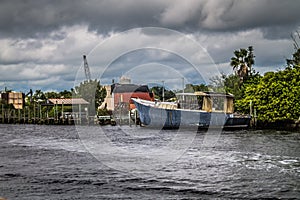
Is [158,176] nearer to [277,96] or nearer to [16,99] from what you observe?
[277,96]

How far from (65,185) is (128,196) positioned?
3.51m

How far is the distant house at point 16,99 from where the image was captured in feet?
359

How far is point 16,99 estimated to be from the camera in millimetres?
111875

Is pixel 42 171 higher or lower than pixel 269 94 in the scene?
lower

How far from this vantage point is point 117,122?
78938mm

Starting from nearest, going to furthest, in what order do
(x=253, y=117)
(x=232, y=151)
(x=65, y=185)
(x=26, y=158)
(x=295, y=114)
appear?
1. (x=65, y=185)
2. (x=26, y=158)
3. (x=232, y=151)
4. (x=295, y=114)
5. (x=253, y=117)

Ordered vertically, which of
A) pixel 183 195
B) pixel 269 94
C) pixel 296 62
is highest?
pixel 296 62

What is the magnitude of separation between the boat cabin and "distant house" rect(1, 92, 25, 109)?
55.9 m

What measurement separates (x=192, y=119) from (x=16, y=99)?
62.0 m

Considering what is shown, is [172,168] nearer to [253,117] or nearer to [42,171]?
[42,171]

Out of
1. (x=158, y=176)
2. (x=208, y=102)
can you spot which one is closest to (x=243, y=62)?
(x=208, y=102)

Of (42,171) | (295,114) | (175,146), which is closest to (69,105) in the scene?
(295,114)

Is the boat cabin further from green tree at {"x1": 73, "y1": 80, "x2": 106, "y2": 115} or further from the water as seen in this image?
green tree at {"x1": 73, "y1": 80, "x2": 106, "y2": 115}

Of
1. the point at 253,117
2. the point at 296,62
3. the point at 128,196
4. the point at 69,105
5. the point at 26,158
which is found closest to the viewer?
the point at 128,196
